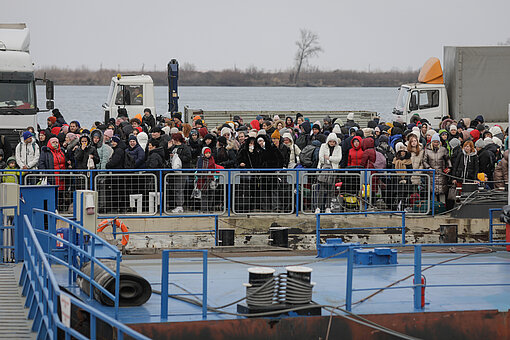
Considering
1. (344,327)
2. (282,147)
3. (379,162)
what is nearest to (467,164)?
(379,162)

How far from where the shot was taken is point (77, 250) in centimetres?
1115

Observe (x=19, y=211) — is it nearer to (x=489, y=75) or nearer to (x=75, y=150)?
(x=75, y=150)

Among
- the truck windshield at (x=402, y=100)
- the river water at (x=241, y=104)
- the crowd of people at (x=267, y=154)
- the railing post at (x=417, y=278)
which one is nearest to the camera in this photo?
the railing post at (x=417, y=278)

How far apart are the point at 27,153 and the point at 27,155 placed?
0.04 metres

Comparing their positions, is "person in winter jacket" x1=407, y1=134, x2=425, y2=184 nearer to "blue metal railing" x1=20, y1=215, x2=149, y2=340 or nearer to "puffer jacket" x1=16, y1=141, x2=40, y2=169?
"puffer jacket" x1=16, y1=141, x2=40, y2=169

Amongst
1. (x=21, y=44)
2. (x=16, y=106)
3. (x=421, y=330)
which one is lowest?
(x=421, y=330)

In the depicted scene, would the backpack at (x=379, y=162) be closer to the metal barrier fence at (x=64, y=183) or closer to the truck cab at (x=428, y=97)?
the metal barrier fence at (x=64, y=183)

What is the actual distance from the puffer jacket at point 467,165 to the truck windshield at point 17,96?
11.5 meters

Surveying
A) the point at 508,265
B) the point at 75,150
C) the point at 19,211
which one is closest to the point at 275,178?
the point at 75,150

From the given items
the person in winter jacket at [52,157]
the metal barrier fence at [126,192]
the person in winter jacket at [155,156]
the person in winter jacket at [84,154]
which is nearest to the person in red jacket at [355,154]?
the person in winter jacket at [155,156]

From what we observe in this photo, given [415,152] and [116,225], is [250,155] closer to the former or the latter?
[116,225]

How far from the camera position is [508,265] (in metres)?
14.9

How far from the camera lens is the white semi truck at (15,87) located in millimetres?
23828

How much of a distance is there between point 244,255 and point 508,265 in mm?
4304
